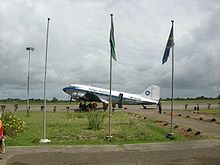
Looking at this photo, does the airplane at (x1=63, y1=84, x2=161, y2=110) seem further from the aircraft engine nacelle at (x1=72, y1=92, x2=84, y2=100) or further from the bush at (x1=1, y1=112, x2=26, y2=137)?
the bush at (x1=1, y1=112, x2=26, y2=137)

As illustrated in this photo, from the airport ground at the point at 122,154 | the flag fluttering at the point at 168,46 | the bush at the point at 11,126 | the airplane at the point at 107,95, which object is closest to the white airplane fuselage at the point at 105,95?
the airplane at the point at 107,95

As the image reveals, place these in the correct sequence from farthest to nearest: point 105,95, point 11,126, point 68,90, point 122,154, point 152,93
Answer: point 152,93
point 105,95
point 68,90
point 11,126
point 122,154

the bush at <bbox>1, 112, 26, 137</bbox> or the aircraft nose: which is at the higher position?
the aircraft nose

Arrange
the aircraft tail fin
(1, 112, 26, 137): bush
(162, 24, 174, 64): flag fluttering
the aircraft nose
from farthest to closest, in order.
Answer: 1. the aircraft tail fin
2. the aircraft nose
3. (1, 112, 26, 137): bush
4. (162, 24, 174, 64): flag fluttering

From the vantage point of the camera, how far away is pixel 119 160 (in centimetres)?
1298

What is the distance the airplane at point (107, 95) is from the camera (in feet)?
198

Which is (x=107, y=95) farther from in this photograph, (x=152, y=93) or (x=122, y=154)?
(x=122, y=154)

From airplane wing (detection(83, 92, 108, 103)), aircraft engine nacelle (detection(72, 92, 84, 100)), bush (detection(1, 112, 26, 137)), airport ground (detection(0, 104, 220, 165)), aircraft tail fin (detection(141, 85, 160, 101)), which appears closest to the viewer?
airport ground (detection(0, 104, 220, 165))

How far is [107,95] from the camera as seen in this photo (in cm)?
6359

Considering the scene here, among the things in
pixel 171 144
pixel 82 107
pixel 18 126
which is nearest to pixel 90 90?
pixel 82 107

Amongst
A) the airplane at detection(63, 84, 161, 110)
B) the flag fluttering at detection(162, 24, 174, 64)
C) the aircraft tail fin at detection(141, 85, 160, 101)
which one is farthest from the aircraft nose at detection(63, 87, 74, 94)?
the flag fluttering at detection(162, 24, 174, 64)

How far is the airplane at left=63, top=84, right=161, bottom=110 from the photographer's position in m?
60.5

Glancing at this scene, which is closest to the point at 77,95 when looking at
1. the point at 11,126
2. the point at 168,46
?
the point at 11,126

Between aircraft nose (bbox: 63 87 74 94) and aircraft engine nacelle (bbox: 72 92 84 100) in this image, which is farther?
aircraft nose (bbox: 63 87 74 94)
